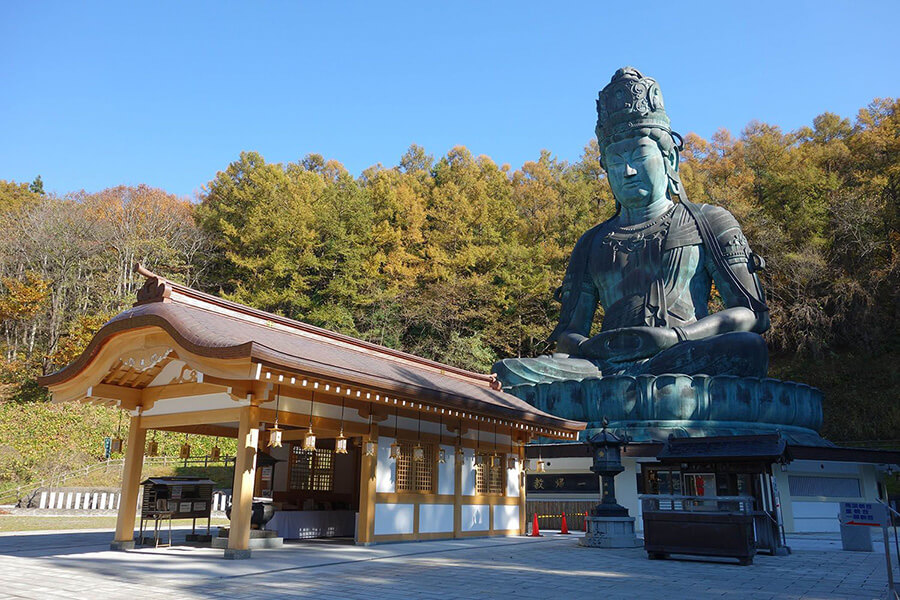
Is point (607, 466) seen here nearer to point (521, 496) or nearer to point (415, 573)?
point (521, 496)

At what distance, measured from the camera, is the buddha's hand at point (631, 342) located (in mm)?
17531


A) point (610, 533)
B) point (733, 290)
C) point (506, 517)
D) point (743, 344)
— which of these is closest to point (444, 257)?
point (733, 290)

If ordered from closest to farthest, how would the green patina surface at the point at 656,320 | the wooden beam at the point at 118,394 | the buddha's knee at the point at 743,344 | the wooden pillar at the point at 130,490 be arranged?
the wooden pillar at the point at 130,490 → the wooden beam at the point at 118,394 → the green patina surface at the point at 656,320 → the buddha's knee at the point at 743,344

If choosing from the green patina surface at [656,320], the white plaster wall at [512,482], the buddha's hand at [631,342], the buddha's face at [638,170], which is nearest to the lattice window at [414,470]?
the white plaster wall at [512,482]

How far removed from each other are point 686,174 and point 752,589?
29447mm

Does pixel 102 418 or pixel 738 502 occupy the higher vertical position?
pixel 102 418

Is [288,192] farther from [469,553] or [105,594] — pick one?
[105,594]

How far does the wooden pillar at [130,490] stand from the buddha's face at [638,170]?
596 inches

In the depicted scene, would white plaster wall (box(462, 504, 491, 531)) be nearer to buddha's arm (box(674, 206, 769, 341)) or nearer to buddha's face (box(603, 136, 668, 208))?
buddha's arm (box(674, 206, 769, 341))

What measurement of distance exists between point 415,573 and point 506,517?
649cm

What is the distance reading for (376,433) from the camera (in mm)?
10469

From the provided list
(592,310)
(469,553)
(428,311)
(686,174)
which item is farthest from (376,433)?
(686,174)

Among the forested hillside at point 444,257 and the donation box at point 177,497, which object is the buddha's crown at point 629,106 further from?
the donation box at point 177,497

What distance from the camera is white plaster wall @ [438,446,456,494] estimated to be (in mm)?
Answer: 11766
